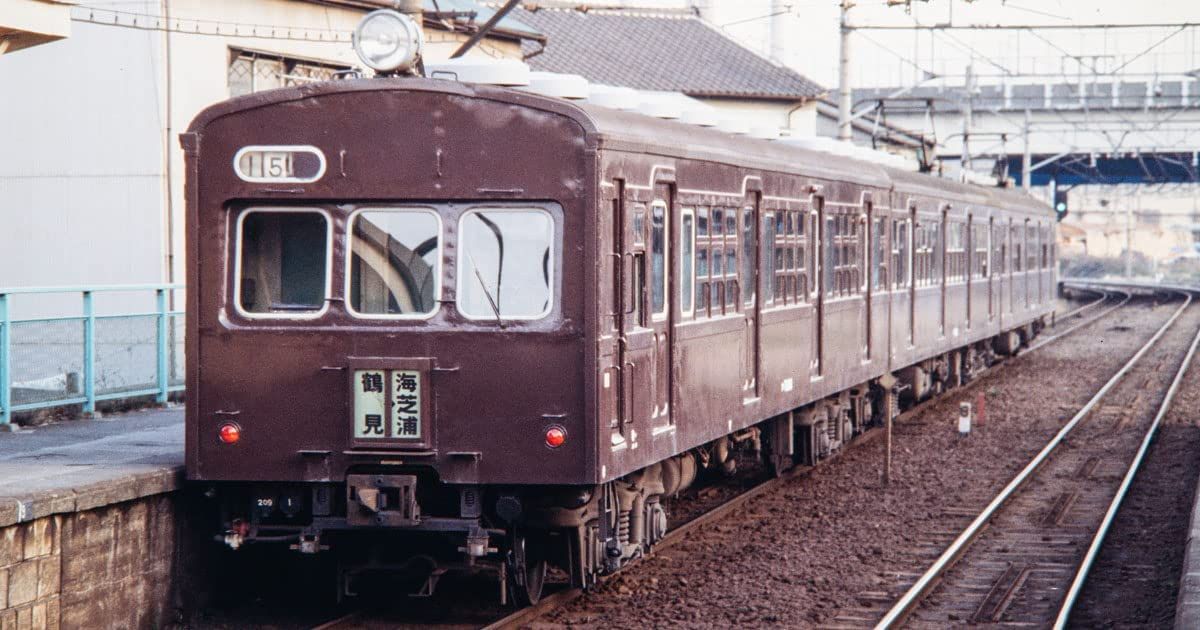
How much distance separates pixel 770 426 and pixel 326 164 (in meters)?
6.45

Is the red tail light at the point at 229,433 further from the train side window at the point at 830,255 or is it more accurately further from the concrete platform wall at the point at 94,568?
the train side window at the point at 830,255

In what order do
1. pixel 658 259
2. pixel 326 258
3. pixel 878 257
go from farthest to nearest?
pixel 878 257, pixel 658 259, pixel 326 258

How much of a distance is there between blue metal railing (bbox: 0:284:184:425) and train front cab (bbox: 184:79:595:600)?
3.47 metres

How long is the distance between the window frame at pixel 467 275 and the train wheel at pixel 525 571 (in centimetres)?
127

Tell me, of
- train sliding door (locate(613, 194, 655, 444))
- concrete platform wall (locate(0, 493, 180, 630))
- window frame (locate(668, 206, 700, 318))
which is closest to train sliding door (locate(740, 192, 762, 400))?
window frame (locate(668, 206, 700, 318))

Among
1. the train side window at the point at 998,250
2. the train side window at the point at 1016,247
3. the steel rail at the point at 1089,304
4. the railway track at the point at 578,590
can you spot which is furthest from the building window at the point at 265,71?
the steel rail at the point at 1089,304

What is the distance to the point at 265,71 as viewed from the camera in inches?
707

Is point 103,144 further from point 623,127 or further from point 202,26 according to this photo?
point 623,127

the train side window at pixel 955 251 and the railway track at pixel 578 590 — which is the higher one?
the train side window at pixel 955 251

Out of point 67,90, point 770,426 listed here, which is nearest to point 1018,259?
point 770,426

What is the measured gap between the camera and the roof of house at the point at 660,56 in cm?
3841

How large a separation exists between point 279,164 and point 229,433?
1.48 metres

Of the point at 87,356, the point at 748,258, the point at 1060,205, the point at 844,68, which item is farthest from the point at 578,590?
the point at 1060,205

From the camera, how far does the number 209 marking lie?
909 cm
